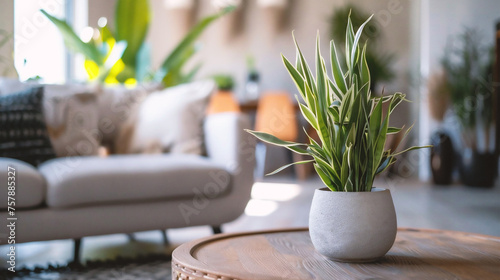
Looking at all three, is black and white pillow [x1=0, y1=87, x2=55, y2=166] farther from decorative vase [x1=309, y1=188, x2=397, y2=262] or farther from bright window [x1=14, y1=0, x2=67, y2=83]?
decorative vase [x1=309, y1=188, x2=397, y2=262]

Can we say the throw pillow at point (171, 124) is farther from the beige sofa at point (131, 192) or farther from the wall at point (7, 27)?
the wall at point (7, 27)

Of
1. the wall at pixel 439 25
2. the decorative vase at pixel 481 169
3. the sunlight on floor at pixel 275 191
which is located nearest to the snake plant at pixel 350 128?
the sunlight on floor at pixel 275 191

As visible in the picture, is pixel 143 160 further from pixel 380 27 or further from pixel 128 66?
pixel 380 27

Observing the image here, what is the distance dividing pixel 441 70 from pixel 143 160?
4.14 metres

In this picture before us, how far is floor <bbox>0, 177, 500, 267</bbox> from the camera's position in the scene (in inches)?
85.7

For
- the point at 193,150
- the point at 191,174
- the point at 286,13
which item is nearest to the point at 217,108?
the point at 286,13

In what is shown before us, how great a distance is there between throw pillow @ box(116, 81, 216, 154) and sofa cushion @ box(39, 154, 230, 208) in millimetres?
245

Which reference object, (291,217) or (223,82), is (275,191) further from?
(223,82)

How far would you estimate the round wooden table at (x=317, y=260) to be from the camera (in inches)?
30.3

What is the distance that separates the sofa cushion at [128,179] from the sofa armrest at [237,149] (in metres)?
0.06

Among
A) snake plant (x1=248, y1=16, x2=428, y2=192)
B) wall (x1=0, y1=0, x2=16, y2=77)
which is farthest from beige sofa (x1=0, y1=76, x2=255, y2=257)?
snake plant (x1=248, y1=16, x2=428, y2=192)

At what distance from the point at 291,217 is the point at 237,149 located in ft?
3.87

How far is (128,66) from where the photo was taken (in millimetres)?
3338

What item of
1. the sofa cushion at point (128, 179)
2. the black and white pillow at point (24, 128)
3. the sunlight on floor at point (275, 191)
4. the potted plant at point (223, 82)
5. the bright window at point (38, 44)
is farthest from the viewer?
the potted plant at point (223, 82)
